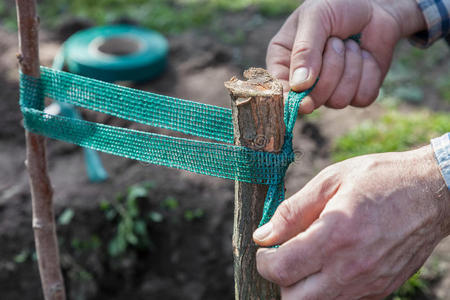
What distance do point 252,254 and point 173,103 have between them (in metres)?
0.58

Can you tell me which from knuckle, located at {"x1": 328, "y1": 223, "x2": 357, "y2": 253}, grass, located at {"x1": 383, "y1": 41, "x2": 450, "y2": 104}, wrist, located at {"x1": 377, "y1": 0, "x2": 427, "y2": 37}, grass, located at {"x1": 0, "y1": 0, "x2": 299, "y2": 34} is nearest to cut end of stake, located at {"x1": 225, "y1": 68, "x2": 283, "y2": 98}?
knuckle, located at {"x1": 328, "y1": 223, "x2": 357, "y2": 253}

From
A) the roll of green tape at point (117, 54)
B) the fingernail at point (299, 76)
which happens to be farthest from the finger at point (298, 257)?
the roll of green tape at point (117, 54)

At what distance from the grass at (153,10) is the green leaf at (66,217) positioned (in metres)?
3.08

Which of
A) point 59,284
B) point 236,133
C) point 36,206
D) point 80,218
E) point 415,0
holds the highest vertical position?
point 415,0

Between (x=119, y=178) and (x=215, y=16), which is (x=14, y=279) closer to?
(x=119, y=178)

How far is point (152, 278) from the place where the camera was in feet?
9.56

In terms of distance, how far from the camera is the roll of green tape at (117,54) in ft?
14.1

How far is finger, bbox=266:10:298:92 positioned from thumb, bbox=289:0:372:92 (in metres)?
0.05

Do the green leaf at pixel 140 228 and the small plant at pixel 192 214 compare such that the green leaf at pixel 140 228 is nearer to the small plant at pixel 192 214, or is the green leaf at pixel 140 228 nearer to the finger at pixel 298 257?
the small plant at pixel 192 214

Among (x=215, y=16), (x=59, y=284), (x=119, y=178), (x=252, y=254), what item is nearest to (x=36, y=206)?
(x=59, y=284)

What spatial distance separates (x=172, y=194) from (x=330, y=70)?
167 cm

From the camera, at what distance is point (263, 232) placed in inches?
50.3

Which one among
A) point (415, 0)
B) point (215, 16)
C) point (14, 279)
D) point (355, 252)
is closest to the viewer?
point (355, 252)

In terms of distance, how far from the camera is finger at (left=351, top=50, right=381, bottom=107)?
198 centimetres
